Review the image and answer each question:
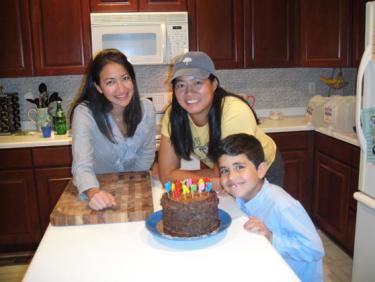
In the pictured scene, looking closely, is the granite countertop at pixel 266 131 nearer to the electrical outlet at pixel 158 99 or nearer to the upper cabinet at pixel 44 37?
the upper cabinet at pixel 44 37

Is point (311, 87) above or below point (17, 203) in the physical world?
above

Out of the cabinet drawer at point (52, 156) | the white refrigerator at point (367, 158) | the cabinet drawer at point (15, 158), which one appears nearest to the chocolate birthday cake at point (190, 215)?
the white refrigerator at point (367, 158)

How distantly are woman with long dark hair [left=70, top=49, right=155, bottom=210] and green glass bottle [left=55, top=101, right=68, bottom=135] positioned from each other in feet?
4.61

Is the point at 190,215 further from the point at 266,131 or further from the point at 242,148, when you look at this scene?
the point at 266,131

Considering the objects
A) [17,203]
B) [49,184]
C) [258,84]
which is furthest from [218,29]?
[17,203]

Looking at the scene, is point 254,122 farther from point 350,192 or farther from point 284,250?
point 350,192

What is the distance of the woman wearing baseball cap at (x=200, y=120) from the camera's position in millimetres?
1578

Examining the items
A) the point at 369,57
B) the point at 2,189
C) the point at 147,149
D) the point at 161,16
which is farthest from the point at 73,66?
the point at 369,57

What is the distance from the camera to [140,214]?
4.21 ft

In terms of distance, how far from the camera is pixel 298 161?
10.4 feet

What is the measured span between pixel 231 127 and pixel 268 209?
40 centimetres

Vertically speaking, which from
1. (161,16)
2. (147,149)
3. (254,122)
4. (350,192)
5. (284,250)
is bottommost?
(350,192)

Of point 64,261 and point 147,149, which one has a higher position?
point 147,149

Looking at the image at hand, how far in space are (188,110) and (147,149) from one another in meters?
0.31
